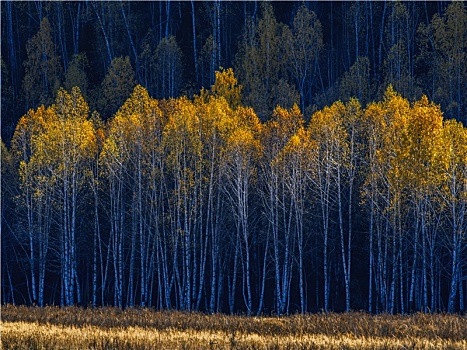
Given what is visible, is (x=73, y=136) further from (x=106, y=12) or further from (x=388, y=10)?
(x=388, y=10)

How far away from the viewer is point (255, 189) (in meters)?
38.5

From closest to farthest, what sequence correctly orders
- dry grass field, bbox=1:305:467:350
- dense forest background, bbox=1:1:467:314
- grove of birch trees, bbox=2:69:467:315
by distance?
dry grass field, bbox=1:305:467:350 → dense forest background, bbox=1:1:467:314 → grove of birch trees, bbox=2:69:467:315

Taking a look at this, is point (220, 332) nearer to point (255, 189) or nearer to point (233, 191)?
point (233, 191)

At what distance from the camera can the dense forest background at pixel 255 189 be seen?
108 feet

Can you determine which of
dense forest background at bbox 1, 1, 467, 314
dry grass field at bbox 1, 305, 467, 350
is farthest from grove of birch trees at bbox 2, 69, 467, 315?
dry grass field at bbox 1, 305, 467, 350

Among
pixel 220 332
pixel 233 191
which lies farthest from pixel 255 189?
pixel 220 332

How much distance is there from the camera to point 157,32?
69.2 metres

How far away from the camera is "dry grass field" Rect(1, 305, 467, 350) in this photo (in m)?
15.5

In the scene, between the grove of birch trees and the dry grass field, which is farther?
the grove of birch trees

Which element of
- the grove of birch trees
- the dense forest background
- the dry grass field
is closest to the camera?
the dry grass field

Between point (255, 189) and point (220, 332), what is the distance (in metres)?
20.6

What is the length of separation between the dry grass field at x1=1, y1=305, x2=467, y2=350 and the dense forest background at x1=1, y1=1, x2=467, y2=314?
9203 millimetres

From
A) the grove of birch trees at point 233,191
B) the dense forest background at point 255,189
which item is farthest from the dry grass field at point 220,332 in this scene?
the grove of birch trees at point 233,191

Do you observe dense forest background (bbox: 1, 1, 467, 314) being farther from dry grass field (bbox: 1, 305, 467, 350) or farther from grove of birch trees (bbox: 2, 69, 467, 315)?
dry grass field (bbox: 1, 305, 467, 350)
